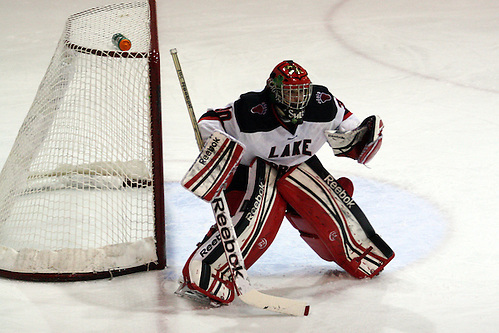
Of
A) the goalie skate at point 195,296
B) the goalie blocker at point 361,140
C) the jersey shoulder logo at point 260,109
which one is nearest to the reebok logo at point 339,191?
Result: the goalie blocker at point 361,140

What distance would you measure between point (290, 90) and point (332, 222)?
577 millimetres

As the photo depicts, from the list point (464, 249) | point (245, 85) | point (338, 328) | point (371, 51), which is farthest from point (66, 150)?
point (371, 51)

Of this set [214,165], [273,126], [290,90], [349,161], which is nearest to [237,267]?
[214,165]

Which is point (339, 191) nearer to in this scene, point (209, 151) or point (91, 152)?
point (209, 151)

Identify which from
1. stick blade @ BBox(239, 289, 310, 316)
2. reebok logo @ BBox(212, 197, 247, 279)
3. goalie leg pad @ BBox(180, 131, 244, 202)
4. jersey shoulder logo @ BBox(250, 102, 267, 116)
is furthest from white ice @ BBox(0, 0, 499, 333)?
jersey shoulder logo @ BBox(250, 102, 267, 116)

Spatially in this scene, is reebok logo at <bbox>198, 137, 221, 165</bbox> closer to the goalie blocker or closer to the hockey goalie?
the hockey goalie

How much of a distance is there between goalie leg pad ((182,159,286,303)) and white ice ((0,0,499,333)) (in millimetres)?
86

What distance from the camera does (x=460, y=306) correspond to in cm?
272

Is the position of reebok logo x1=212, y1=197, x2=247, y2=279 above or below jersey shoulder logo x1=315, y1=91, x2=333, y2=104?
below

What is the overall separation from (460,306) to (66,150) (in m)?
1.79

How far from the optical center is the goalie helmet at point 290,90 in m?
2.73

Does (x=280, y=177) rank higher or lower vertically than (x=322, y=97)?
lower

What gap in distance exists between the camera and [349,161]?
438 cm

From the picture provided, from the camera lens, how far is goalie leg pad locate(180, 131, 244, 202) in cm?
262
